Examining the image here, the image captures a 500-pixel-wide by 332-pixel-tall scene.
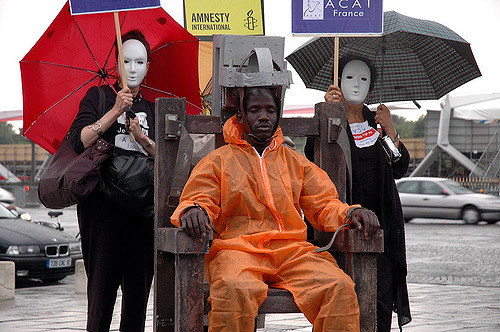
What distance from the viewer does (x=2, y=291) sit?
29.1ft

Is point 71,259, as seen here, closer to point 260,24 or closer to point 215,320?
point 260,24

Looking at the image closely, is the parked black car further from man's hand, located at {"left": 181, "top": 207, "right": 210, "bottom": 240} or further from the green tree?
the green tree

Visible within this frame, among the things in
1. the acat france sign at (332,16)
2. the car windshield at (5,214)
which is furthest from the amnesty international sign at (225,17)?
the car windshield at (5,214)

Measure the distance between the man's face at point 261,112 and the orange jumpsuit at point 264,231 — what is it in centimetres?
10

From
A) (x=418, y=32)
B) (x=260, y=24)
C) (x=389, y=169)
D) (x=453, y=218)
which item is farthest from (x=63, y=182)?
(x=453, y=218)

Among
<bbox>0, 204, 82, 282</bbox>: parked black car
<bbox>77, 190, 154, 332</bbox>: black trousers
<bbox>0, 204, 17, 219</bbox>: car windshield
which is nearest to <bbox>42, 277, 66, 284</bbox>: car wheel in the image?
<bbox>0, 204, 82, 282</bbox>: parked black car

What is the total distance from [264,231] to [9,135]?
57295mm

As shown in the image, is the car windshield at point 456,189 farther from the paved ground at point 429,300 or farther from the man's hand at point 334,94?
the man's hand at point 334,94

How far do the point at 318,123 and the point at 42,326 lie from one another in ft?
11.3

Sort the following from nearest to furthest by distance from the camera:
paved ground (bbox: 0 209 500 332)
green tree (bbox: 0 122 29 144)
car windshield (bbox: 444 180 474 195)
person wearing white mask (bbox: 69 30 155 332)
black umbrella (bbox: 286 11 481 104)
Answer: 1. person wearing white mask (bbox: 69 30 155 332)
2. black umbrella (bbox: 286 11 481 104)
3. paved ground (bbox: 0 209 500 332)
4. car windshield (bbox: 444 180 474 195)
5. green tree (bbox: 0 122 29 144)

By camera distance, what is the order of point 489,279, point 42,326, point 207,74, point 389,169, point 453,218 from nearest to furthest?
1. point 389,169
2. point 42,326
3. point 207,74
4. point 489,279
5. point 453,218

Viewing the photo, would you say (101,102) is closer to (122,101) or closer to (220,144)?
(122,101)

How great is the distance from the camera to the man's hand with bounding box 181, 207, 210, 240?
356cm

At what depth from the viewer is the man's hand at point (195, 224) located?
3557 mm
